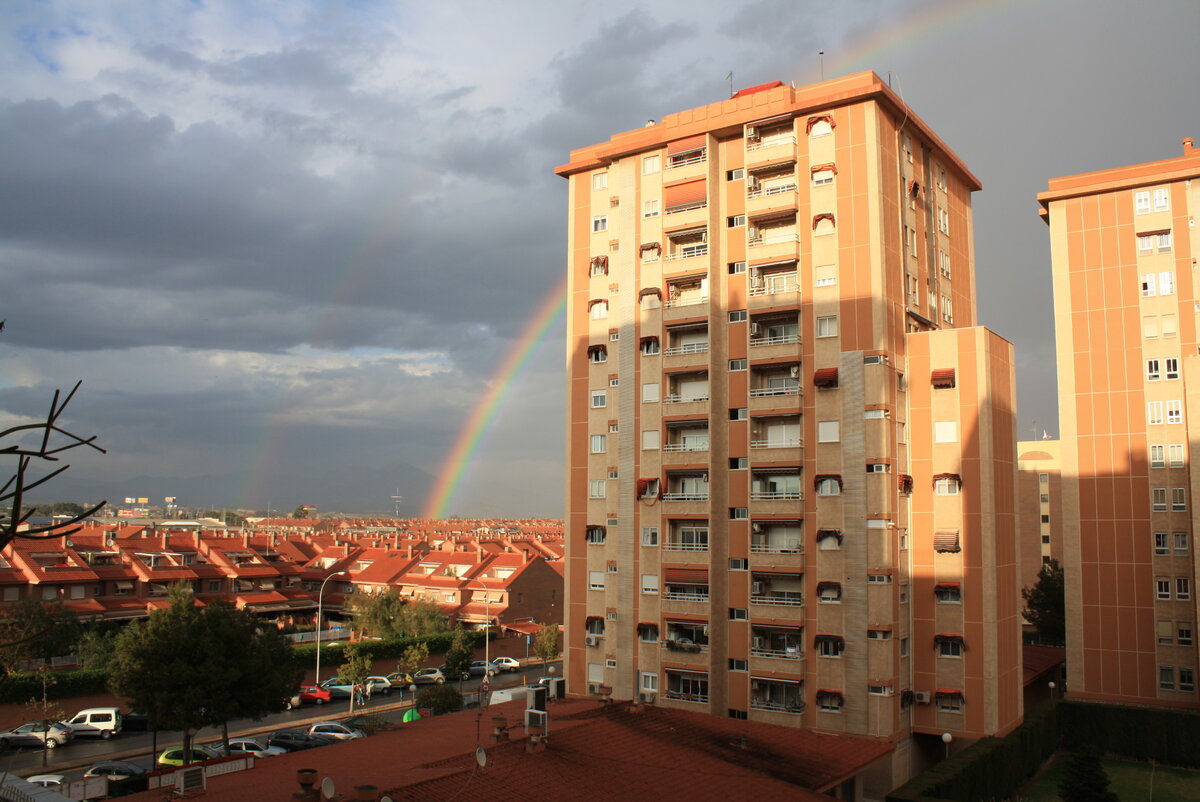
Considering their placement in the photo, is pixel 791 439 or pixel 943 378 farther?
pixel 791 439

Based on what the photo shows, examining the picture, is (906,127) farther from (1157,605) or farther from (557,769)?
(557,769)

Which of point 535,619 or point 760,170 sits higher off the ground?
point 760,170

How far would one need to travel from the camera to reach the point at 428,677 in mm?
59438

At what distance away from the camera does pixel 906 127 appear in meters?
37.2

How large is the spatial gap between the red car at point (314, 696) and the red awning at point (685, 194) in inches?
1365

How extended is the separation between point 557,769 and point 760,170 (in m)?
24.9

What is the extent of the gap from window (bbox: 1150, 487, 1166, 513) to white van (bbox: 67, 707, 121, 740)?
51.5 m

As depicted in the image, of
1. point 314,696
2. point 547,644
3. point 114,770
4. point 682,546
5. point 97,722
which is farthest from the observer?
point 547,644

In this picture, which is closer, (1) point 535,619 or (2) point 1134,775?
(2) point 1134,775

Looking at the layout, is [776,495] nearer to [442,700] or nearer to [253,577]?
[442,700]

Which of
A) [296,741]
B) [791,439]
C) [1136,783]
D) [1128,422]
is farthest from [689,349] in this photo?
[1136,783]

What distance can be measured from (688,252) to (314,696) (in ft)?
112

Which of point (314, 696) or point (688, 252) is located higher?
point (688, 252)

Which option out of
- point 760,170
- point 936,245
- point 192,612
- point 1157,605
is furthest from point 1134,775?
point 192,612
